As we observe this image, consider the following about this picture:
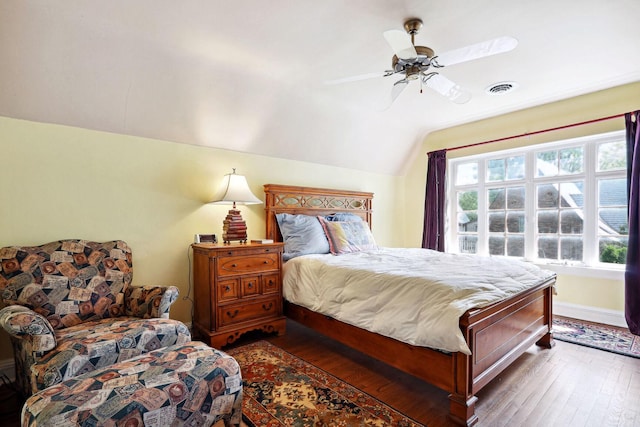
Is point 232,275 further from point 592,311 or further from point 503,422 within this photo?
point 592,311

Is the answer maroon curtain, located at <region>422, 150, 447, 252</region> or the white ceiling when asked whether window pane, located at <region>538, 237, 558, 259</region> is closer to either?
maroon curtain, located at <region>422, 150, 447, 252</region>

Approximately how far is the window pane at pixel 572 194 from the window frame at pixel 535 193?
0.05 m

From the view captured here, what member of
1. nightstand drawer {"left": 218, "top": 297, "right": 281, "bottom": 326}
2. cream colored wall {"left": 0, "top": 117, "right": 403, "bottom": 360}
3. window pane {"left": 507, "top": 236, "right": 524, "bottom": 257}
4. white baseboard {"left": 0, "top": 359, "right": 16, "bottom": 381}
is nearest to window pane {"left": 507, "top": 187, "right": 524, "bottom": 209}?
window pane {"left": 507, "top": 236, "right": 524, "bottom": 257}

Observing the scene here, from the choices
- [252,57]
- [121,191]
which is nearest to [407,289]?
[252,57]

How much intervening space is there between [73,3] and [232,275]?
6.92ft

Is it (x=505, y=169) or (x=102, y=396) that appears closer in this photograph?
(x=102, y=396)

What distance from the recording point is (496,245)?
4.29m

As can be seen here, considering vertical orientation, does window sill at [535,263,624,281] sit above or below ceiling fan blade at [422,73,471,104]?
below

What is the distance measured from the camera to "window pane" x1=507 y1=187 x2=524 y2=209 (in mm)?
4080

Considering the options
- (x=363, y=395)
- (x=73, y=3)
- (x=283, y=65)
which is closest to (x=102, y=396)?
(x=363, y=395)

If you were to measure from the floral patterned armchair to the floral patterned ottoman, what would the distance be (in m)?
0.28

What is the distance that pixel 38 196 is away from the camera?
233 cm

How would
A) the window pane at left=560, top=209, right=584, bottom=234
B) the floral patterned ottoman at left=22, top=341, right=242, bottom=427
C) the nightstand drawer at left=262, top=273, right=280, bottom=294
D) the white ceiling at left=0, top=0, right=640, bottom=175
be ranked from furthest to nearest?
the window pane at left=560, top=209, right=584, bottom=234, the nightstand drawer at left=262, top=273, right=280, bottom=294, the white ceiling at left=0, top=0, right=640, bottom=175, the floral patterned ottoman at left=22, top=341, right=242, bottom=427

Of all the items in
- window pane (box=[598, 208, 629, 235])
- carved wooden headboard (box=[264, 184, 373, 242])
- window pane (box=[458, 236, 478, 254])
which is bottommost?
window pane (box=[458, 236, 478, 254])
